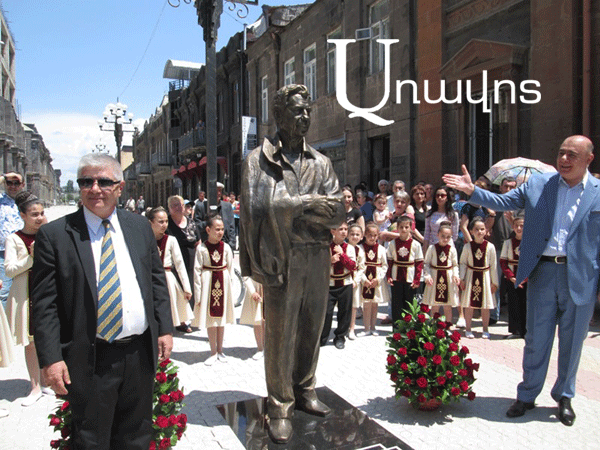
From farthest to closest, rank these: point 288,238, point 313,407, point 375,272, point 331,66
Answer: point 331,66, point 375,272, point 313,407, point 288,238

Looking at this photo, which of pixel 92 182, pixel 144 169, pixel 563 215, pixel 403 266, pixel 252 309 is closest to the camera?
pixel 92 182

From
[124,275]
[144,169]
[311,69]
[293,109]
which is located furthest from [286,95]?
[144,169]

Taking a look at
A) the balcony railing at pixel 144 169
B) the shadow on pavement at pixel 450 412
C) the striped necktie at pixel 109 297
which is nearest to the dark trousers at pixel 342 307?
the shadow on pavement at pixel 450 412

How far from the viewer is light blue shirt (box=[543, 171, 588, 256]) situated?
4.11 meters

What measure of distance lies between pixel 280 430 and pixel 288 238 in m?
1.27

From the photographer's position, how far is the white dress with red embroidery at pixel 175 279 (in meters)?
6.25

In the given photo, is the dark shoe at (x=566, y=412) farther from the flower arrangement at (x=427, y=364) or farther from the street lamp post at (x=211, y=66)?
the street lamp post at (x=211, y=66)

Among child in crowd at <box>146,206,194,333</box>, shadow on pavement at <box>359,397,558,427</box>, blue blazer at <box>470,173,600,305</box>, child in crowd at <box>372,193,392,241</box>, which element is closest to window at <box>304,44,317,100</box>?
child in crowd at <box>372,193,392,241</box>

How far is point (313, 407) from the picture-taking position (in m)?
3.72

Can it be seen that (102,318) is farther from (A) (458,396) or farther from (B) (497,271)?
(B) (497,271)

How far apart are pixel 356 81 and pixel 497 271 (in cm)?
904

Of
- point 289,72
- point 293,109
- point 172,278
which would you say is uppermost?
point 289,72

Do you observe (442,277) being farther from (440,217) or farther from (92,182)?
(92,182)

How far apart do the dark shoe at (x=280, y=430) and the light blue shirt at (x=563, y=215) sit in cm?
243
